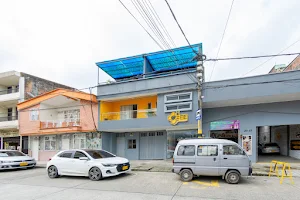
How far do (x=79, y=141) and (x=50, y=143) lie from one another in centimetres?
370

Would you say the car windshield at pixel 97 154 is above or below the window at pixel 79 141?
above

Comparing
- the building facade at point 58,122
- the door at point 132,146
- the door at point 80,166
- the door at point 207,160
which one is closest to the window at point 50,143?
the building facade at point 58,122

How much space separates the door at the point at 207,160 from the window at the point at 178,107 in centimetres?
540

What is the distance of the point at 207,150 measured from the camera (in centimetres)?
870

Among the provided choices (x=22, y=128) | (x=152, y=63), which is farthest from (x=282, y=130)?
(x=22, y=128)

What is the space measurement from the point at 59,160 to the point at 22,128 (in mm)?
13367

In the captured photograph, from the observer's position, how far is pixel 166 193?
692 centimetres

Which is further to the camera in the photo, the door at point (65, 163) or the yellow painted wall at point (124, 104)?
the yellow painted wall at point (124, 104)

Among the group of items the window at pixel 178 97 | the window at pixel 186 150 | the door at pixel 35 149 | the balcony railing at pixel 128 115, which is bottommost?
the door at pixel 35 149

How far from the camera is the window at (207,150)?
28.2 feet

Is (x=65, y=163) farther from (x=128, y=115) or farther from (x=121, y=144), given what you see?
(x=121, y=144)

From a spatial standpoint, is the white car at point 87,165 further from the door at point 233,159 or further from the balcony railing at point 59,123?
the balcony railing at point 59,123

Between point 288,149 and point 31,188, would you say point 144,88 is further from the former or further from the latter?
point 288,149

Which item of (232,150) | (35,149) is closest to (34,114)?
(35,149)
